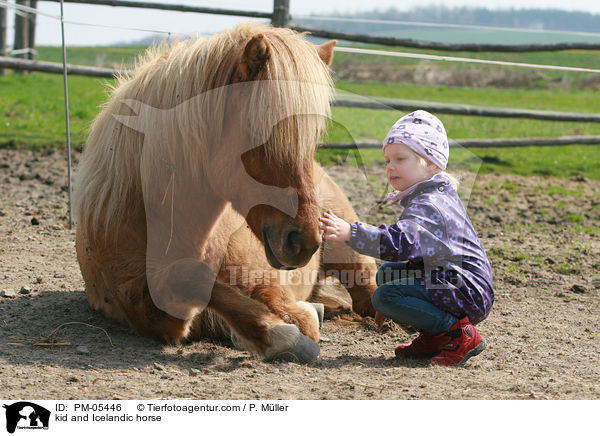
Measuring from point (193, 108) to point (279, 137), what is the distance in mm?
427

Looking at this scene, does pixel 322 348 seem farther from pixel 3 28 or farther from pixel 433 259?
pixel 3 28

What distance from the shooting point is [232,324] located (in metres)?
2.65

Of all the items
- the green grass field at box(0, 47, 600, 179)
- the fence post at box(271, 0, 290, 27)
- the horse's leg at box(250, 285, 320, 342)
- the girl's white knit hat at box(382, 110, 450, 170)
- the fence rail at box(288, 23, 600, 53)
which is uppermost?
the fence post at box(271, 0, 290, 27)

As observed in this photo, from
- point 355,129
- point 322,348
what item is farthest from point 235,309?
point 355,129

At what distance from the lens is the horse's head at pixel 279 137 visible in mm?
2303

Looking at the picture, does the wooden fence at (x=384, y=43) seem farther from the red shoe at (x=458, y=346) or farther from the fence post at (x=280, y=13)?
the red shoe at (x=458, y=346)

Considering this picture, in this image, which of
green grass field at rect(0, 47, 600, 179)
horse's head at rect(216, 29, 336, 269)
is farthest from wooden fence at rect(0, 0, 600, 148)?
horse's head at rect(216, 29, 336, 269)

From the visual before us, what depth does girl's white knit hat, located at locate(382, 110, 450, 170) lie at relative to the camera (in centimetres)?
275

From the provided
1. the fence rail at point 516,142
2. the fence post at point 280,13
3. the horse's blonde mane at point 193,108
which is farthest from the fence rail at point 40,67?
the horse's blonde mane at point 193,108

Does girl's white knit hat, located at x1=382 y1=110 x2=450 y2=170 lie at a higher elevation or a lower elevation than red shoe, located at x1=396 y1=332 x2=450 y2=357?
higher

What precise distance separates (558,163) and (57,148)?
7.44m

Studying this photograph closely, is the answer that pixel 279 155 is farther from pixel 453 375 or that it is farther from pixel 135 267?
pixel 453 375

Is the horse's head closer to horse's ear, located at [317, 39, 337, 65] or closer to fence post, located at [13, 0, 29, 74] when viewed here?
horse's ear, located at [317, 39, 337, 65]

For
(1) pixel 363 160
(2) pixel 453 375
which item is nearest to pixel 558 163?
(1) pixel 363 160
